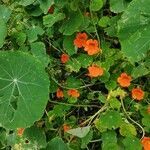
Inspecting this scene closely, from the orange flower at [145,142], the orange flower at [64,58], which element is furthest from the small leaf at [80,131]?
the orange flower at [64,58]

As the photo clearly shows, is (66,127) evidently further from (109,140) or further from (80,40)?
(80,40)

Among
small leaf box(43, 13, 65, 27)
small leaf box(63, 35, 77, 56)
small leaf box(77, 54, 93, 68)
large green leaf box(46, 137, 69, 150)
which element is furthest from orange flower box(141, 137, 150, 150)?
small leaf box(43, 13, 65, 27)

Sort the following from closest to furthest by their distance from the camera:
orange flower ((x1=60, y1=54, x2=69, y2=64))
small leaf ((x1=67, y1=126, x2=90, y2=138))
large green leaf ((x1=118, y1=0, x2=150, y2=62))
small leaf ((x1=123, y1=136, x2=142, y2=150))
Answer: large green leaf ((x1=118, y1=0, x2=150, y2=62)), small leaf ((x1=123, y1=136, x2=142, y2=150)), small leaf ((x1=67, y1=126, x2=90, y2=138)), orange flower ((x1=60, y1=54, x2=69, y2=64))

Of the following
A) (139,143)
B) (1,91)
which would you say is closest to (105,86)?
(139,143)

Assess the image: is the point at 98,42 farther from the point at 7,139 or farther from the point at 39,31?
the point at 7,139

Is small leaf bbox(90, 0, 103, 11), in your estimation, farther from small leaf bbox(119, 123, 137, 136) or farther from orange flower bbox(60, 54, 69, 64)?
small leaf bbox(119, 123, 137, 136)

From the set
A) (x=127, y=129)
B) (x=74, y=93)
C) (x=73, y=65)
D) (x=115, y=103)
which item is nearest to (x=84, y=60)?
(x=73, y=65)

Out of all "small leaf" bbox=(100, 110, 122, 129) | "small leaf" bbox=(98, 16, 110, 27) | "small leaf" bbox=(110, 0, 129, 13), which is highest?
"small leaf" bbox=(110, 0, 129, 13)

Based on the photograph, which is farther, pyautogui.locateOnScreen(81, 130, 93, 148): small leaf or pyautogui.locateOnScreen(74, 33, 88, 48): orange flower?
pyautogui.locateOnScreen(74, 33, 88, 48): orange flower
